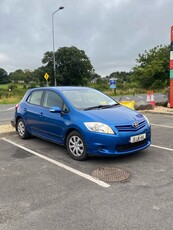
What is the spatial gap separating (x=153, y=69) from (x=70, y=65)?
22.1m

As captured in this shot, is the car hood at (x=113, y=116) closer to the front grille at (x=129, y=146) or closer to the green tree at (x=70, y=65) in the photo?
the front grille at (x=129, y=146)

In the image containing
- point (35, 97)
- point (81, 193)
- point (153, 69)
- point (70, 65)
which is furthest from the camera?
point (70, 65)

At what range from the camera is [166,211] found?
3.37 meters

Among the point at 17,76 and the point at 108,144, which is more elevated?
the point at 17,76

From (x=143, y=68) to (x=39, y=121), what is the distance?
42.9 meters

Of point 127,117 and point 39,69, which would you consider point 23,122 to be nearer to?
point 127,117

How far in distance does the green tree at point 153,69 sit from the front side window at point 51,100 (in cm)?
4009

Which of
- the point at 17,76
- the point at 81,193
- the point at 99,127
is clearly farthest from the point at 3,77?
the point at 81,193

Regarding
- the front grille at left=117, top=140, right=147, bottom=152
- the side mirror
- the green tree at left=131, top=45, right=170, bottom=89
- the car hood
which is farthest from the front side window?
the green tree at left=131, top=45, right=170, bottom=89

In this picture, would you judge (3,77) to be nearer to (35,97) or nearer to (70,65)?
(70,65)

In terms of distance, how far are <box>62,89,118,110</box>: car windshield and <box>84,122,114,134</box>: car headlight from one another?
0.75 metres

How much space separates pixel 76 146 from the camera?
5508mm

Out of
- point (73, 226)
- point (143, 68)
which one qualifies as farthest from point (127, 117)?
point (143, 68)

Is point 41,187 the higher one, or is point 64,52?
point 64,52
